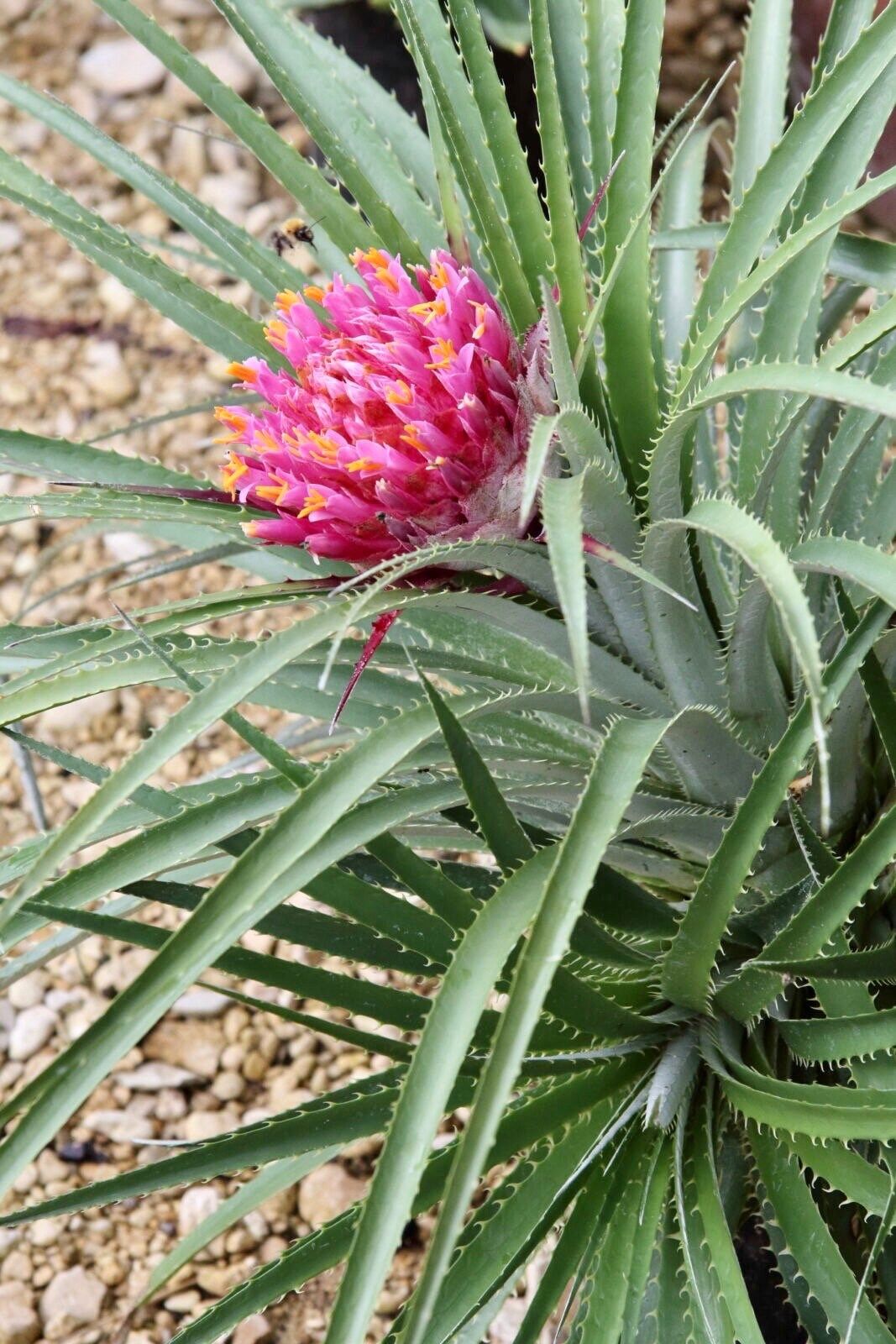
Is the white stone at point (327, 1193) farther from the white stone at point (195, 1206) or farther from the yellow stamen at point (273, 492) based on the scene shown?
the yellow stamen at point (273, 492)

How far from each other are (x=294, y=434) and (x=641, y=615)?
246 millimetres

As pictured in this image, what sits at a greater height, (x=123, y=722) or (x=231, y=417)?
(x=123, y=722)

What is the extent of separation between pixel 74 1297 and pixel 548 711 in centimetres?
87

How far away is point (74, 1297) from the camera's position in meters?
1.29

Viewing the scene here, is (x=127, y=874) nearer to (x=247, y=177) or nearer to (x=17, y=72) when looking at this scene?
(x=247, y=177)

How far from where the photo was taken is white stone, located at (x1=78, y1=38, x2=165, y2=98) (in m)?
2.35

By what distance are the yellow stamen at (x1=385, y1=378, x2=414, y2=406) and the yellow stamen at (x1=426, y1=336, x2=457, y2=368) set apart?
2 cm

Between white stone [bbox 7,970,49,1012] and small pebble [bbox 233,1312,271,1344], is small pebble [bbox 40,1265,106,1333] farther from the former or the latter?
Answer: white stone [bbox 7,970,49,1012]

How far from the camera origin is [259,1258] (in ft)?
4.28

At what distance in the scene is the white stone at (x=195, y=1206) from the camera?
1334 mm

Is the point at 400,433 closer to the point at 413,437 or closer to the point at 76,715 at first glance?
the point at 413,437

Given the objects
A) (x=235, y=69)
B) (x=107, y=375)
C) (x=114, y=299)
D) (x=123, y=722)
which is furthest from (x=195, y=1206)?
(x=235, y=69)

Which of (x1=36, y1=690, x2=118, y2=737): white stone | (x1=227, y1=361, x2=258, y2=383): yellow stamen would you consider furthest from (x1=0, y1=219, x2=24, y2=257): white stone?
(x1=227, y1=361, x2=258, y2=383): yellow stamen

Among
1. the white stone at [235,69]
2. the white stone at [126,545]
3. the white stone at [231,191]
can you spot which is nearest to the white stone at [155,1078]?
the white stone at [126,545]
